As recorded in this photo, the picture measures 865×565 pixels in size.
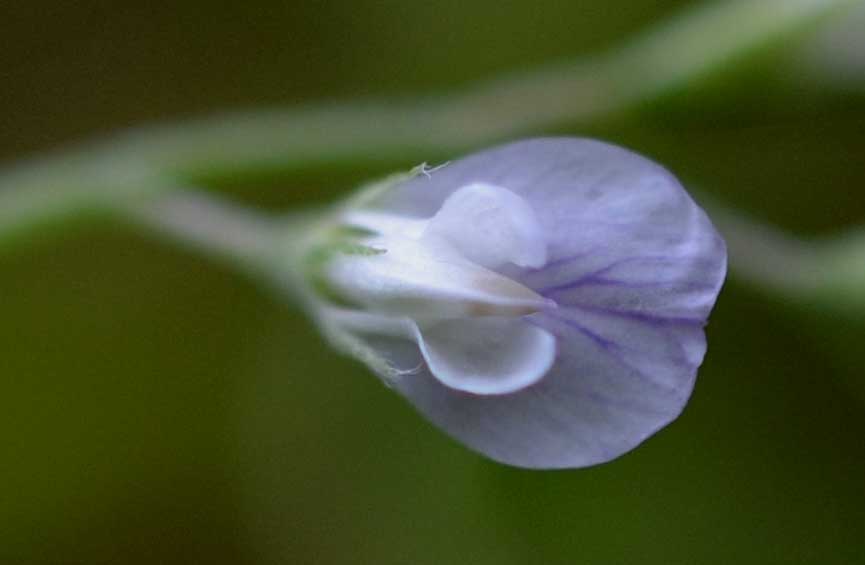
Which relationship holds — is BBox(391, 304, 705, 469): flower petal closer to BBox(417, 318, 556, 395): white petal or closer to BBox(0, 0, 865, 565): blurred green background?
BBox(417, 318, 556, 395): white petal

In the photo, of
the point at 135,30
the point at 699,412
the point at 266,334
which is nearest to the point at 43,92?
the point at 135,30

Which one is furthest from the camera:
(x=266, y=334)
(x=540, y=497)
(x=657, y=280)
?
(x=266, y=334)

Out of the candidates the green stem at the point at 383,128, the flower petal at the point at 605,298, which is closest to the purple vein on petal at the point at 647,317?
Result: the flower petal at the point at 605,298

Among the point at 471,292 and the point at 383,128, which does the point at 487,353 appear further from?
the point at 383,128

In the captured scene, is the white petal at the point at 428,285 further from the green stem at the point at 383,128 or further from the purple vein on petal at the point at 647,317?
the green stem at the point at 383,128

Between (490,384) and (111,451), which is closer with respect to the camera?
(490,384)

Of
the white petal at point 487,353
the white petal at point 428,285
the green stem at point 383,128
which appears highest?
the green stem at point 383,128

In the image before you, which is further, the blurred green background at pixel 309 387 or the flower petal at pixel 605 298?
the blurred green background at pixel 309 387

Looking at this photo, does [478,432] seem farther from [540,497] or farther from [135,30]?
[135,30]
